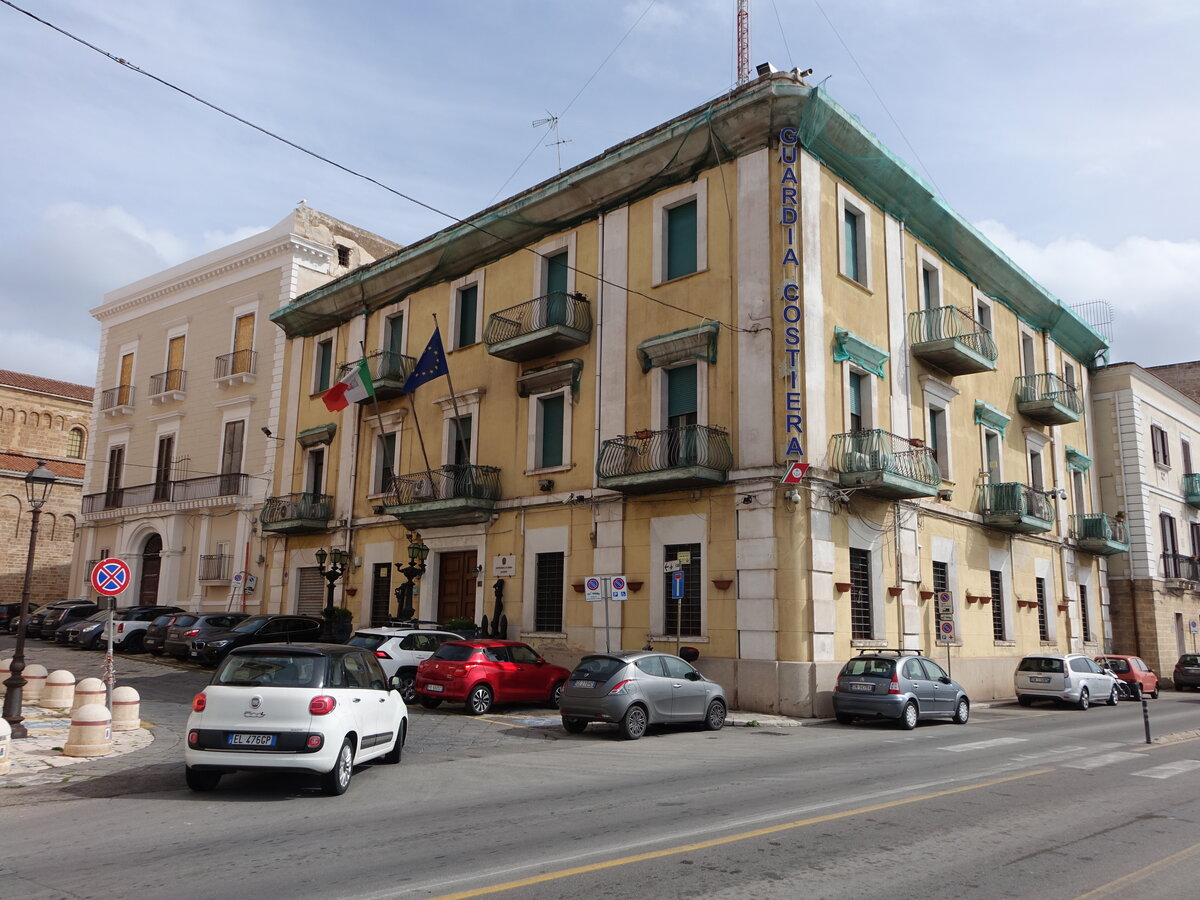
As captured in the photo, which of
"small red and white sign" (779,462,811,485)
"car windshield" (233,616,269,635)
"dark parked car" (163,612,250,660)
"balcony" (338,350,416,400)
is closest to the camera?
"small red and white sign" (779,462,811,485)

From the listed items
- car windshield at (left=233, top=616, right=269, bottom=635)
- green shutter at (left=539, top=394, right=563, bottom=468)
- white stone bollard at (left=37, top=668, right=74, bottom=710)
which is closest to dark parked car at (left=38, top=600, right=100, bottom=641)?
car windshield at (left=233, top=616, right=269, bottom=635)

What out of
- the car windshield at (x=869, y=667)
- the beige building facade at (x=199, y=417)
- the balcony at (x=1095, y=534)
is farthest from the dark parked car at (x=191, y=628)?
the balcony at (x=1095, y=534)

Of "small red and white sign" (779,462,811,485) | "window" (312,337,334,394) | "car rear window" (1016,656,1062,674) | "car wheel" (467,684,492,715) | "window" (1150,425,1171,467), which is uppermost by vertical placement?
"window" (312,337,334,394)

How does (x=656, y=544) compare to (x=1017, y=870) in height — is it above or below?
above

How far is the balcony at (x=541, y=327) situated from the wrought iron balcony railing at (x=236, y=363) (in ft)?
47.0

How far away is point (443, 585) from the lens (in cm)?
2697

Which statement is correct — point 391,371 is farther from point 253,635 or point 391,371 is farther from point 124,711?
point 124,711

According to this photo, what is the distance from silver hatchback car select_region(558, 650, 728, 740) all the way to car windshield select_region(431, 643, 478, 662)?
9.32 feet

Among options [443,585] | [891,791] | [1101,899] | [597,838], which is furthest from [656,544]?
[1101,899]

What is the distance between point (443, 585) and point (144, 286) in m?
24.3

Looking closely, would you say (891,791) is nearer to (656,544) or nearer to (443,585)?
(656,544)

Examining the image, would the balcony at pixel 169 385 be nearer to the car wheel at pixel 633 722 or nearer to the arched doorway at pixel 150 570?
the arched doorway at pixel 150 570

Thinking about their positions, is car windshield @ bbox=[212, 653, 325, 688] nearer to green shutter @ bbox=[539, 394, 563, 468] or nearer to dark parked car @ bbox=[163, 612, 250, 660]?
green shutter @ bbox=[539, 394, 563, 468]

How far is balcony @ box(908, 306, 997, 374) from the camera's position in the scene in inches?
947
